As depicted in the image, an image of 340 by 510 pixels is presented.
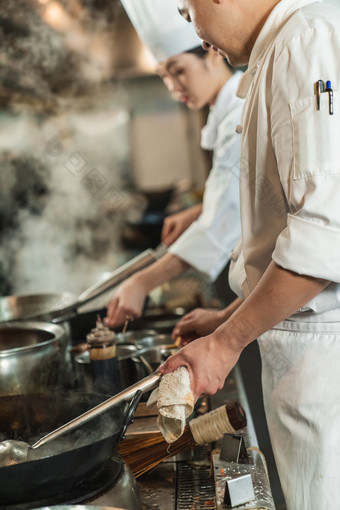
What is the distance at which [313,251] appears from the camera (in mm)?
1157

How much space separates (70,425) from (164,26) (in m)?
1.85

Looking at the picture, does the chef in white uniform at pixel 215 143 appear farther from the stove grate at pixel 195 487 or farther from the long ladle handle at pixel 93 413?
the long ladle handle at pixel 93 413

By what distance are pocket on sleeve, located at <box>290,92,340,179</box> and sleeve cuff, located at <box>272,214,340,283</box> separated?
0.11 meters

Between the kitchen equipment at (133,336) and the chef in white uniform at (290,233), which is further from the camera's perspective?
the kitchen equipment at (133,336)

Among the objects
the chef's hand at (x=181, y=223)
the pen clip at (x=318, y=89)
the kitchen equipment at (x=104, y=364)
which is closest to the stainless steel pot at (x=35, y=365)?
the kitchen equipment at (x=104, y=364)

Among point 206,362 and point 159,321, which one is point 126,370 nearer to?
point 206,362

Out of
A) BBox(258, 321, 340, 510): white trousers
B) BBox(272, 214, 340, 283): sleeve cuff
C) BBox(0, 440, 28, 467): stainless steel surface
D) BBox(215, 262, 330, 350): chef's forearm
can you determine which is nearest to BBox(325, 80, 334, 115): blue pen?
BBox(272, 214, 340, 283): sleeve cuff

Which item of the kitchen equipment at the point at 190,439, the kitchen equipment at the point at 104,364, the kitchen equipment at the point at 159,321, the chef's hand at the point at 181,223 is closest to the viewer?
the kitchen equipment at the point at 190,439

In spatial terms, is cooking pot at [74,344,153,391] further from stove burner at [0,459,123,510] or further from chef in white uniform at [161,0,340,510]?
stove burner at [0,459,123,510]

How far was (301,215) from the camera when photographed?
3.89 ft

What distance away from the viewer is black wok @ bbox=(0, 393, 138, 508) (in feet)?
3.42

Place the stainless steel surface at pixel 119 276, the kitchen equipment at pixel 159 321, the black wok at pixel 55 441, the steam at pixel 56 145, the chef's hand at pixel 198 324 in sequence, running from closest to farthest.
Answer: the black wok at pixel 55 441 → the chef's hand at pixel 198 324 → the stainless steel surface at pixel 119 276 → the kitchen equipment at pixel 159 321 → the steam at pixel 56 145

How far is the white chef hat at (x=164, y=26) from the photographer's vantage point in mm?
2432

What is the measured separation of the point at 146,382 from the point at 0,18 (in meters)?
2.92
